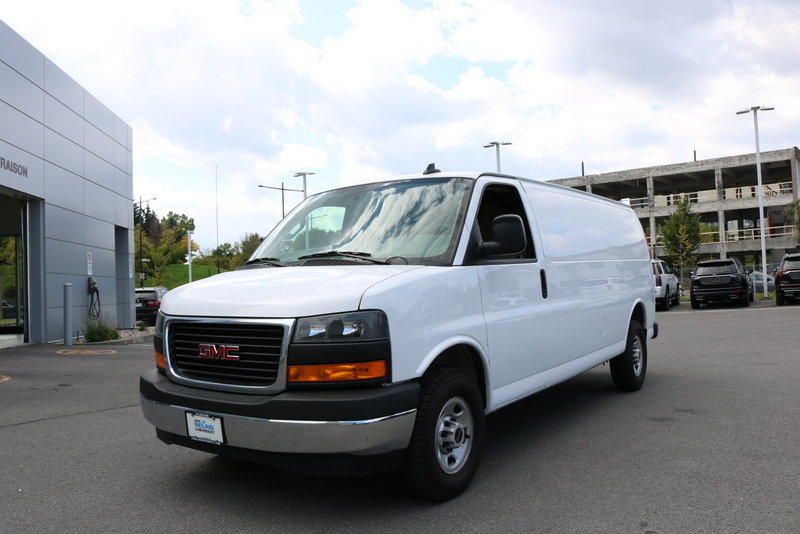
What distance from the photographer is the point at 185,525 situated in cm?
360

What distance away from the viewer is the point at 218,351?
12.2ft

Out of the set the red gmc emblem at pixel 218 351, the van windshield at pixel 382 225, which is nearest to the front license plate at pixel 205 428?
the red gmc emblem at pixel 218 351

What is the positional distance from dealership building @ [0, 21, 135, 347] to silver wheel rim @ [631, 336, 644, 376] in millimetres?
12977

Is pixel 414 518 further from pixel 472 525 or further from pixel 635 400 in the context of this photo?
pixel 635 400

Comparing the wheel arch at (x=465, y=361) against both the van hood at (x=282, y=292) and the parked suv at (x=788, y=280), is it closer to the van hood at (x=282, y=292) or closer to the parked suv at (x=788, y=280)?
the van hood at (x=282, y=292)

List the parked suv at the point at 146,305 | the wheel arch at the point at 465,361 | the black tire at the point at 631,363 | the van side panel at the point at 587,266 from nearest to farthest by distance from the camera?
1. the wheel arch at the point at 465,361
2. the van side panel at the point at 587,266
3. the black tire at the point at 631,363
4. the parked suv at the point at 146,305

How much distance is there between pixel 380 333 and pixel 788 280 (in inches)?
913

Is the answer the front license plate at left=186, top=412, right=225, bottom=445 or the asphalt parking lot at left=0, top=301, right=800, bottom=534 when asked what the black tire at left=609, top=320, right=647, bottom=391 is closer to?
the asphalt parking lot at left=0, top=301, right=800, bottom=534

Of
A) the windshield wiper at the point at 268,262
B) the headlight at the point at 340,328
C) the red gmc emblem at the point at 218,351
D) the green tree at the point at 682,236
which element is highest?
the green tree at the point at 682,236

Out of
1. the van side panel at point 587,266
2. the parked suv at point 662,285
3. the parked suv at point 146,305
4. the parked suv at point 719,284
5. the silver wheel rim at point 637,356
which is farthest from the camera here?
the parked suv at point 146,305

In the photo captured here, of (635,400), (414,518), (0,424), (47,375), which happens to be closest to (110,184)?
(47,375)

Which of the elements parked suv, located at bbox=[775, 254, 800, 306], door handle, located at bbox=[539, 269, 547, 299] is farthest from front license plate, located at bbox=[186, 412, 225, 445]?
parked suv, located at bbox=[775, 254, 800, 306]

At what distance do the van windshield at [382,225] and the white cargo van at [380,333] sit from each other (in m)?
0.01

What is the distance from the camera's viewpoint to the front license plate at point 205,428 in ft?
11.8
